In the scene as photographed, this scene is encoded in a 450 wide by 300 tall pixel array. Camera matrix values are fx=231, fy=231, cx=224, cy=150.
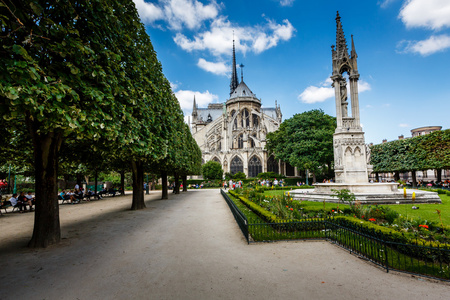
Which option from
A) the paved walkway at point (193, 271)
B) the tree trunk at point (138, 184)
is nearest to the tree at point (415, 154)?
the paved walkway at point (193, 271)

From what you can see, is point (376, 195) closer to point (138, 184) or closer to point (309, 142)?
point (138, 184)

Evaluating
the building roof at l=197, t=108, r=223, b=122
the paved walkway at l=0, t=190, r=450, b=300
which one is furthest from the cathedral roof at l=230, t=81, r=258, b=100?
the paved walkway at l=0, t=190, r=450, b=300

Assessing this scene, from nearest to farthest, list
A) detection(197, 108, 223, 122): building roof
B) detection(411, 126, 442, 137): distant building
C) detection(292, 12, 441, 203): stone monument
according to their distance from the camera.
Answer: detection(292, 12, 441, 203): stone monument, detection(411, 126, 442, 137): distant building, detection(197, 108, 223, 122): building roof

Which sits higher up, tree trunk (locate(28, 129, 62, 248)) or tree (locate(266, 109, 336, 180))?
tree (locate(266, 109, 336, 180))

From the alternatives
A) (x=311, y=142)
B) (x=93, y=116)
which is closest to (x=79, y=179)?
(x=93, y=116)

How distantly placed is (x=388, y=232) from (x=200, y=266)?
4.07 meters

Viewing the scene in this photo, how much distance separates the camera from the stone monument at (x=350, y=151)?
11404 mm

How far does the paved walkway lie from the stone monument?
23.6ft

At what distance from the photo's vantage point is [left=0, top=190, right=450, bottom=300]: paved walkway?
347 centimetres

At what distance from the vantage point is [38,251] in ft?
18.4

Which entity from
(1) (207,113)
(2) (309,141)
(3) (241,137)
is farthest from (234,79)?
(2) (309,141)

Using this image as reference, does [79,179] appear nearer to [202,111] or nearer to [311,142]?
[311,142]

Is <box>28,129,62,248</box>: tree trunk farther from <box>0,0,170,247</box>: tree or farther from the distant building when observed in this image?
the distant building

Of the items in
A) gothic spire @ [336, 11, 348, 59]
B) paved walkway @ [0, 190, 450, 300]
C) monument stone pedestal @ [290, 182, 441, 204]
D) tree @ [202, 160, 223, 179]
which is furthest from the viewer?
tree @ [202, 160, 223, 179]
